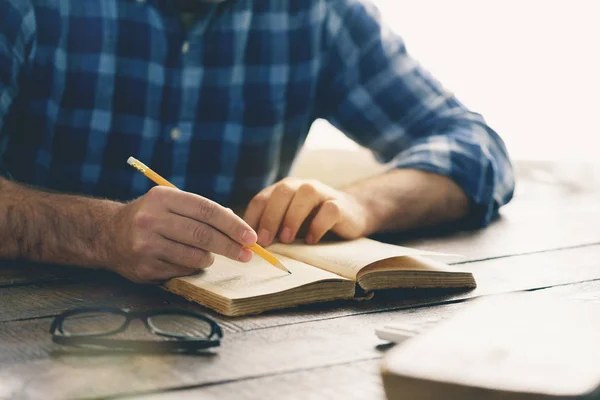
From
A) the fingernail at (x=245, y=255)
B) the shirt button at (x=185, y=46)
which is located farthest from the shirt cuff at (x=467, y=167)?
the fingernail at (x=245, y=255)

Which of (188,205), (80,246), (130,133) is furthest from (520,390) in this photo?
(130,133)

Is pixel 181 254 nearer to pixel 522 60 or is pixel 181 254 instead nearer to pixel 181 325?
pixel 181 325

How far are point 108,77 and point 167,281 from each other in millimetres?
628

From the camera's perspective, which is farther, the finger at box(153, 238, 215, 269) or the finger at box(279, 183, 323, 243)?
the finger at box(279, 183, 323, 243)

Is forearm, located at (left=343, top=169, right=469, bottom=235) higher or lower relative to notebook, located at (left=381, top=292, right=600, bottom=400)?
lower

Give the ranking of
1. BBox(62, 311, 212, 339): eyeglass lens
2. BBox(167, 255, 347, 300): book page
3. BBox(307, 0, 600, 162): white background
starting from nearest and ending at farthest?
BBox(62, 311, 212, 339): eyeglass lens, BBox(167, 255, 347, 300): book page, BBox(307, 0, 600, 162): white background

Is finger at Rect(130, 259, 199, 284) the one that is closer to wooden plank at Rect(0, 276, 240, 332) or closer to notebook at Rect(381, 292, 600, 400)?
wooden plank at Rect(0, 276, 240, 332)

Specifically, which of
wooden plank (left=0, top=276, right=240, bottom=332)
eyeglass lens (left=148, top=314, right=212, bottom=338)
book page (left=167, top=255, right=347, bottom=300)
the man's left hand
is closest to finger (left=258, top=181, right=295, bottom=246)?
the man's left hand

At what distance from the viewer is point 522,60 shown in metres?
2.68

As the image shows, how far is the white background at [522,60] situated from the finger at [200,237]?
1.91 metres

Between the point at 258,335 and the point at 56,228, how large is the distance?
1.36 feet

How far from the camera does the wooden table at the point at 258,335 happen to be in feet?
2.07

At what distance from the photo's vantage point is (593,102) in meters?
2.68

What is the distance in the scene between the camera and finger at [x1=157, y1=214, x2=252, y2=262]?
36.4 inches
